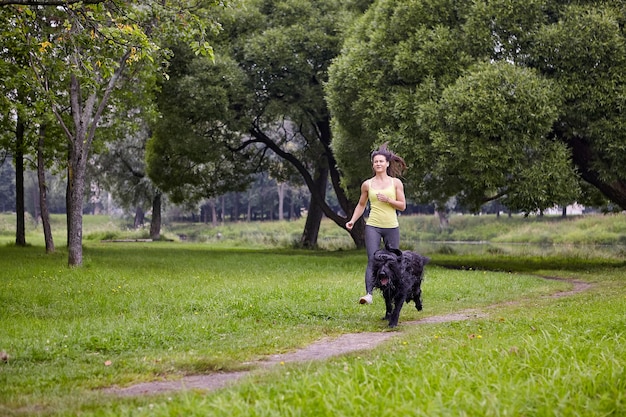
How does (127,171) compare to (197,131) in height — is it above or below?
below

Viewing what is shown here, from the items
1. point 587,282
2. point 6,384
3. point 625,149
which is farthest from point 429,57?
point 6,384

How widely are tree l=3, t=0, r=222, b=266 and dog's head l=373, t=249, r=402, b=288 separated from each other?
5.02m

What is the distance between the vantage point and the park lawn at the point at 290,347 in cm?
474

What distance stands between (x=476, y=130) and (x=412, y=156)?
7.79ft

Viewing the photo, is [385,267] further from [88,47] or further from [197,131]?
[197,131]

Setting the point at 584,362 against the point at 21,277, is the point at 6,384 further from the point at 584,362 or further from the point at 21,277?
the point at 21,277

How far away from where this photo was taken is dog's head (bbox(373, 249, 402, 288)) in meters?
9.29

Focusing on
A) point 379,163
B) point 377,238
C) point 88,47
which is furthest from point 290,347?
point 88,47

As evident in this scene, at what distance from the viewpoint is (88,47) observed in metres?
13.0

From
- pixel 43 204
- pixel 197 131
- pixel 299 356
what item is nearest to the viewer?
pixel 299 356

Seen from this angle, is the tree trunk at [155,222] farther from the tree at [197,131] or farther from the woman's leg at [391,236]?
the woman's leg at [391,236]

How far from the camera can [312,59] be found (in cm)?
3023

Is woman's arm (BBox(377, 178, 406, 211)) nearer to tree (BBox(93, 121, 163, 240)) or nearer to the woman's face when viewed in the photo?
the woman's face

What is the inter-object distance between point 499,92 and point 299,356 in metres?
15.5
